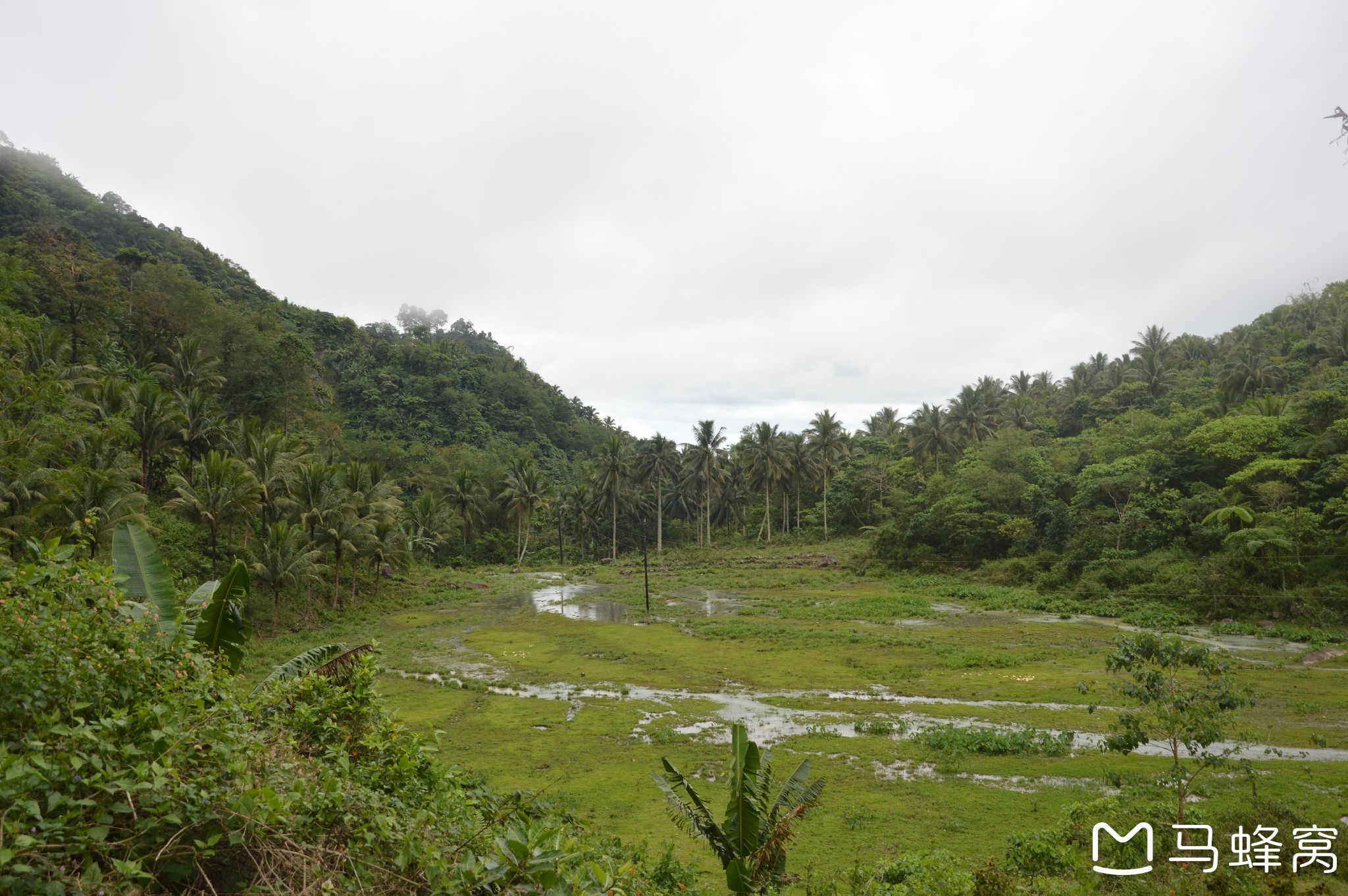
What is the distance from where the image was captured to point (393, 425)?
7981cm

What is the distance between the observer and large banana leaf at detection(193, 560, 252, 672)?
7.44 m

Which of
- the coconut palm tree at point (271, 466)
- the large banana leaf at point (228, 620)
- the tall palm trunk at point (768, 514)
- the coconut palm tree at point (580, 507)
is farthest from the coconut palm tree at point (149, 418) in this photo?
the tall palm trunk at point (768, 514)

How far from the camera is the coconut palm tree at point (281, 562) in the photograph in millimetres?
30734

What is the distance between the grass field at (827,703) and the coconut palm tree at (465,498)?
2153 cm

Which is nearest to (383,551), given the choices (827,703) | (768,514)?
(827,703)

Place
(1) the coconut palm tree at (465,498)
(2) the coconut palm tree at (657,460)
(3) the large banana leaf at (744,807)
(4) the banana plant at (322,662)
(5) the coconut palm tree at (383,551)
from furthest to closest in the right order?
(2) the coconut palm tree at (657,460), (1) the coconut palm tree at (465,498), (5) the coconut palm tree at (383,551), (3) the large banana leaf at (744,807), (4) the banana plant at (322,662)

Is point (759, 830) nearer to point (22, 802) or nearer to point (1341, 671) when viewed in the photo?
point (22, 802)

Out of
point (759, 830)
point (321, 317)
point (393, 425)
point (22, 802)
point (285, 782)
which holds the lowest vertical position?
point (759, 830)

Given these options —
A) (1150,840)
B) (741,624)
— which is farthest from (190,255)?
(1150,840)

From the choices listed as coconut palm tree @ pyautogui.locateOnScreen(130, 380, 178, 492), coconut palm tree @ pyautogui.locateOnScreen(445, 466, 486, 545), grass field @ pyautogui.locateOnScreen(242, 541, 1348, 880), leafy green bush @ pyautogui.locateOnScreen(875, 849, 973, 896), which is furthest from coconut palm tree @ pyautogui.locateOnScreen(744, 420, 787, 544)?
leafy green bush @ pyautogui.locateOnScreen(875, 849, 973, 896)

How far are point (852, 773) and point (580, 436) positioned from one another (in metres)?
93.8

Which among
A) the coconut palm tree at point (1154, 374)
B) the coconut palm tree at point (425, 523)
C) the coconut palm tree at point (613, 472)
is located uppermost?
the coconut palm tree at point (1154, 374)

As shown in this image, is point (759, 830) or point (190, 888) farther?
point (759, 830)

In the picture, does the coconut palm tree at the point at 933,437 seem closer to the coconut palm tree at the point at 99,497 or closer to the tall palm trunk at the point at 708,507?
the tall palm trunk at the point at 708,507
